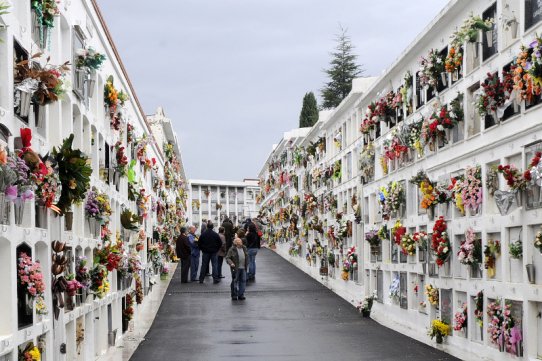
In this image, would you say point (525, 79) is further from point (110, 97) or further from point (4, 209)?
point (110, 97)

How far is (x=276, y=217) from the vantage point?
159 feet

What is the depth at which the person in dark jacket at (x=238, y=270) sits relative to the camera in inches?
898

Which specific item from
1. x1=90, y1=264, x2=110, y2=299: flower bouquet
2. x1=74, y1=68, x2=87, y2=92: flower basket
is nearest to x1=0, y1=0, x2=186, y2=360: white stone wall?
x1=74, y1=68, x2=87, y2=92: flower basket

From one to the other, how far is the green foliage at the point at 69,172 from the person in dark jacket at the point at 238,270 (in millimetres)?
12872

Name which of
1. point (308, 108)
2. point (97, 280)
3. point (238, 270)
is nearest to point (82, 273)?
point (97, 280)

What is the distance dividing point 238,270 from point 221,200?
218 feet

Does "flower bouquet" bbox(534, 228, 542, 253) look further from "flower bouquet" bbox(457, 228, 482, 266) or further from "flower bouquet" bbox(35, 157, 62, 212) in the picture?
"flower bouquet" bbox(35, 157, 62, 212)

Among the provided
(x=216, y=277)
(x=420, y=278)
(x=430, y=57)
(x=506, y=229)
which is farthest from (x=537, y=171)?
(x=216, y=277)

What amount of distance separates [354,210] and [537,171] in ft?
43.0

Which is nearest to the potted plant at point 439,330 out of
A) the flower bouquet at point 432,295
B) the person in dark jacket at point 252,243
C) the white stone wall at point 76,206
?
the flower bouquet at point 432,295

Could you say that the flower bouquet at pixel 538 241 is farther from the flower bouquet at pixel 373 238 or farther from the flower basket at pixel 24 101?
the flower bouquet at pixel 373 238

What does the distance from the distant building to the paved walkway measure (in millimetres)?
60030

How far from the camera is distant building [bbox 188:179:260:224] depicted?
284 ft

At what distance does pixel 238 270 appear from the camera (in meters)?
22.8
